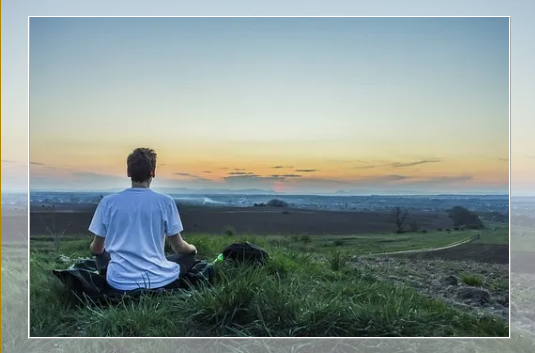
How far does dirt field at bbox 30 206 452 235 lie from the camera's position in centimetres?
504

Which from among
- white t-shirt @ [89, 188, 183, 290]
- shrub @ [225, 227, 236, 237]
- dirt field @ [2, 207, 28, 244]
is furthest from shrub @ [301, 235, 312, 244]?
dirt field @ [2, 207, 28, 244]

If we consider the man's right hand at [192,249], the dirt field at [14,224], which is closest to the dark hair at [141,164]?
the man's right hand at [192,249]

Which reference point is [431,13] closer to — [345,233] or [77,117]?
[345,233]

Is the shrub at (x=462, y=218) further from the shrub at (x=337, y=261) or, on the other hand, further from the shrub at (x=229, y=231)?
the shrub at (x=229, y=231)

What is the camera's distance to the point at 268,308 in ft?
15.3

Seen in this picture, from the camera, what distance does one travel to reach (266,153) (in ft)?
16.5

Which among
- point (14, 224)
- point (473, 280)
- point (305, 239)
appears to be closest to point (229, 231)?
point (305, 239)

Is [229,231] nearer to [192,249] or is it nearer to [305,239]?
[192,249]

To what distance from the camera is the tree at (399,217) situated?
509cm

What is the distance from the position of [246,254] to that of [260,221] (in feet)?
0.92

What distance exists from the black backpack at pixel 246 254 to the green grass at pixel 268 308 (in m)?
0.06

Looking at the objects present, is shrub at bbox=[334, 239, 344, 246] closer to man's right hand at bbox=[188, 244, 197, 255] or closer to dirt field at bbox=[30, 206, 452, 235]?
dirt field at bbox=[30, 206, 452, 235]

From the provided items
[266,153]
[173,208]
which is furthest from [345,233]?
[173,208]

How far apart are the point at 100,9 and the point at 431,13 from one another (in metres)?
2.45
